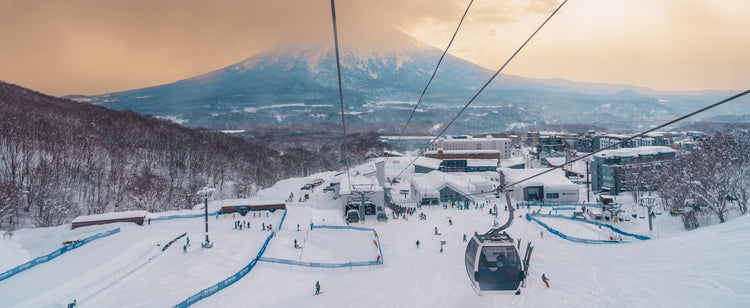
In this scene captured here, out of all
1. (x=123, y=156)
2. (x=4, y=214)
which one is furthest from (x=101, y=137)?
(x=4, y=214)

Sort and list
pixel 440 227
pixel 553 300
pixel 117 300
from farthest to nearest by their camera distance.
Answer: pixel 440 227 → pixel 117 300 → pixel 553 300

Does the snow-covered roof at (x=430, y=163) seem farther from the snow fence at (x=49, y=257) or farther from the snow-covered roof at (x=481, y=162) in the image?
the snow fence at (x=49, y=257)

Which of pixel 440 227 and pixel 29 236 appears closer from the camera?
pixel 29 236

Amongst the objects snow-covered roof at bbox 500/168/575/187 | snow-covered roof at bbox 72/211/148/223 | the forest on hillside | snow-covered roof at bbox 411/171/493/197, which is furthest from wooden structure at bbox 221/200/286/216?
snow-covered roof at bbox 500/168/575/187

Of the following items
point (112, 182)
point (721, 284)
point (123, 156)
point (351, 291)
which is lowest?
point (351, 291)

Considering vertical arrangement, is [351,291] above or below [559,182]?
below

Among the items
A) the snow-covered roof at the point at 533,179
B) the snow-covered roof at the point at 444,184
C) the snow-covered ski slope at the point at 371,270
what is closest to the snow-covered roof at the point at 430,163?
the snow-covered roof at the point at 533,179

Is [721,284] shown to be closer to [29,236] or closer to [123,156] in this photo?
[29,236]

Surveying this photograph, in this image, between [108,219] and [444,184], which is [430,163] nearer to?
[444,184]
